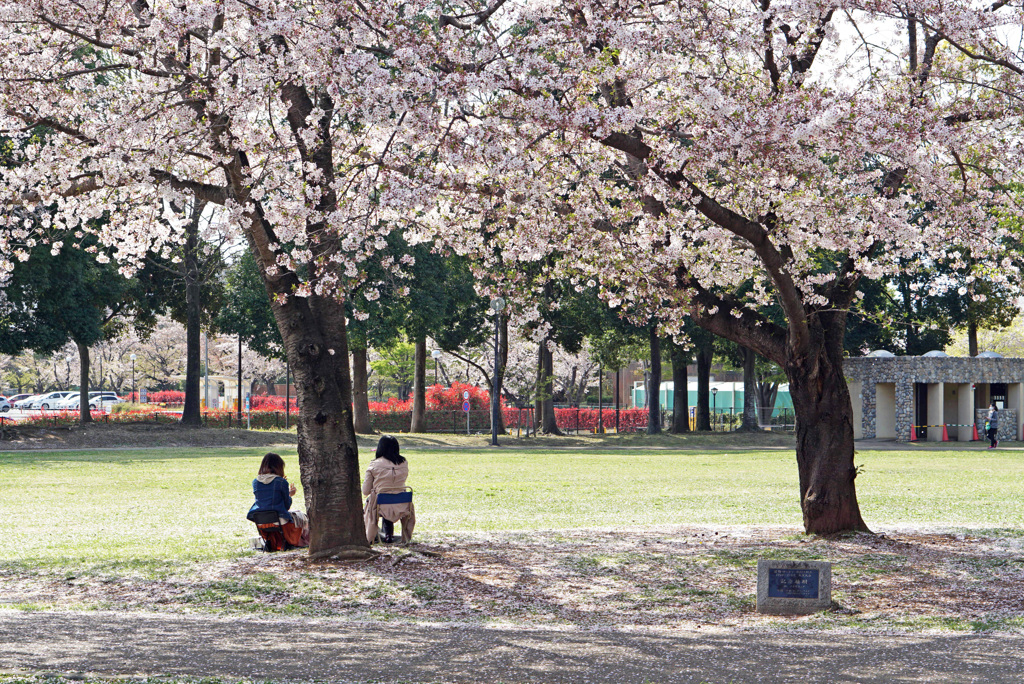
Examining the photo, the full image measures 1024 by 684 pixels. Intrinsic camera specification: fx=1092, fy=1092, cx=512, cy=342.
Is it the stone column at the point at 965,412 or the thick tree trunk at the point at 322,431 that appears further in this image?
the stone column at the point at 965,412

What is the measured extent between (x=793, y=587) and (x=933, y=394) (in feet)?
114

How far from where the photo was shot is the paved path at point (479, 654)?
5.77m

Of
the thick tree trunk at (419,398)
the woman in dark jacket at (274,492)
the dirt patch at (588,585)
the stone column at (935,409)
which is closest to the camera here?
the dirt patch at (588,585)

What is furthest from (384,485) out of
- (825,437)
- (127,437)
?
(127,437)

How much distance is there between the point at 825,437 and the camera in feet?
39.3

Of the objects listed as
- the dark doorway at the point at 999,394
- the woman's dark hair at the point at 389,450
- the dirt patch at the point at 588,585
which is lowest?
the dirt patch at the point at 588,585

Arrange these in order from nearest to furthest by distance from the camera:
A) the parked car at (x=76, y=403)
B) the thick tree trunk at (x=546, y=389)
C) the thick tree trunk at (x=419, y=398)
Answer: the thick tree trunk at (x=546, y=389) < the thick tree trunk at (x=419, y=398) < the parked car at (x=76, y=403)

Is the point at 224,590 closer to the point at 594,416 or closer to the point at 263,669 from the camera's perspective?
the point at 263,669

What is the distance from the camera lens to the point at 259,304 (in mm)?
39938

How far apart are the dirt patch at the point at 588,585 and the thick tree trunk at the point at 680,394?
31609 millimetres

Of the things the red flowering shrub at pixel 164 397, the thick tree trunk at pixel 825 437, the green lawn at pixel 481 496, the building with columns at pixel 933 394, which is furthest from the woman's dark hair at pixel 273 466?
the red flowering shrub at pixel 164 397

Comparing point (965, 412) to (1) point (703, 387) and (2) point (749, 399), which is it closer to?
(2) point (749, 399)

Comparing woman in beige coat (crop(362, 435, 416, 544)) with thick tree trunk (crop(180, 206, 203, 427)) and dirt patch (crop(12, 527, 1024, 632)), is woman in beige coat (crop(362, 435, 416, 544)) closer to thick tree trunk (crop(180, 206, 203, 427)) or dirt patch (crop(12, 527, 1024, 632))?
dirt patch (crop(12, 527, 1024, 632))

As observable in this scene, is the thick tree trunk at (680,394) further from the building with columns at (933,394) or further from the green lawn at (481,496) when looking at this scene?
the green lawn at (481,496)
